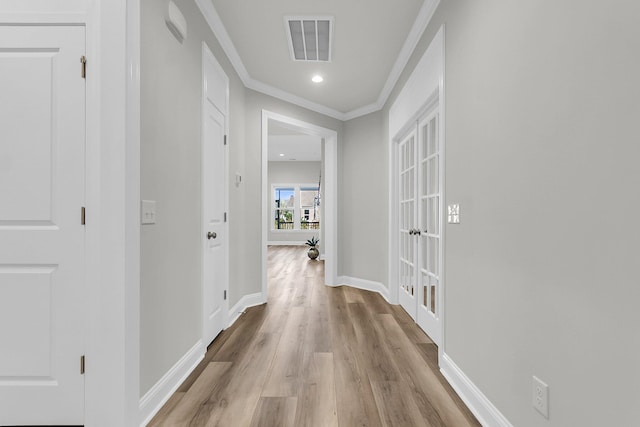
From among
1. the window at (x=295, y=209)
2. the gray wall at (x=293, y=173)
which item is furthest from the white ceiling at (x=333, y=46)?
the window at (x=295, y=209)

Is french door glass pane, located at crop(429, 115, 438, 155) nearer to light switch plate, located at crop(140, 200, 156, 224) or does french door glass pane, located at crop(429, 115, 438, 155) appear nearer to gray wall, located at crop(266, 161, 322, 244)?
light switch plate, located at crop(140, 200, 156, 224)

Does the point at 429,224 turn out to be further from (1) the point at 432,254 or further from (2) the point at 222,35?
(2) the point at 222,35

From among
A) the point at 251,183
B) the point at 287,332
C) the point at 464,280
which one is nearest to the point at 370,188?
the point at 251,183

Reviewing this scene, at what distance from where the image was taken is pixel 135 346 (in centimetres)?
149

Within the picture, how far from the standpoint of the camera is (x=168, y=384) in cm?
178

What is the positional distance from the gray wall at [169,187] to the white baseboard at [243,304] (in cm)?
77

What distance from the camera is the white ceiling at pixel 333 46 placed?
7.79 feet

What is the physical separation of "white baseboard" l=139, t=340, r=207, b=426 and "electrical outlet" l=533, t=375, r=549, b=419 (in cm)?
177

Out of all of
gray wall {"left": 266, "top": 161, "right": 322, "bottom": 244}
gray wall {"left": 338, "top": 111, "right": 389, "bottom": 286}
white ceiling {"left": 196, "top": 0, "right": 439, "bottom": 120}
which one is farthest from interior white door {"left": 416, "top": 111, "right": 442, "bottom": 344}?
gray wall {"left": 266, "top": 161, "right": 322, "bottom": 244}

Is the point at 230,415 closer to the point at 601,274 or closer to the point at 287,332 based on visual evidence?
the point at 287,332

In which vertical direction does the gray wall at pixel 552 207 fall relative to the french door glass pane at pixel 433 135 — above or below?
below

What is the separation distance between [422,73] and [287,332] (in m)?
2.51

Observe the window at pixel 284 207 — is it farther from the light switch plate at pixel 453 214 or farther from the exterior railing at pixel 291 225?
the light switch plate at pixel 453 214

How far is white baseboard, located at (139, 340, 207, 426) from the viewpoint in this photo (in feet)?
5.13
